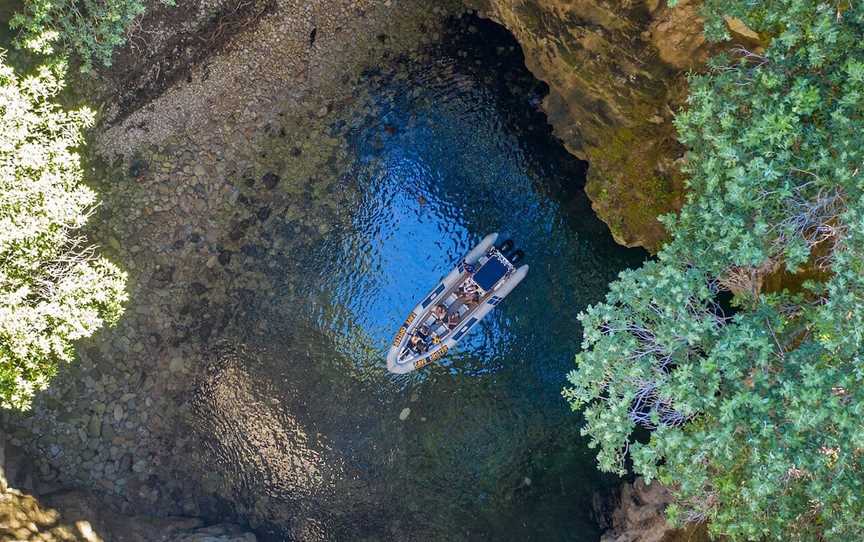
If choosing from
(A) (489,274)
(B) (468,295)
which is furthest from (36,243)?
(A) (489,274)

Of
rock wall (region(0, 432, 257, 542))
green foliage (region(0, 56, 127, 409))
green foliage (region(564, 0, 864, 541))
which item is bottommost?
green foliage (region(564, 0, 864, 541))

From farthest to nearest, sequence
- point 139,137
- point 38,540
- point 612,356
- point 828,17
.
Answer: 1. point 139,137
2. point 38,540
3. point 612,356
4. point 828,17

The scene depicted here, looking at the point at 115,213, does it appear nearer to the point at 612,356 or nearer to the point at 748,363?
the point at 612,356

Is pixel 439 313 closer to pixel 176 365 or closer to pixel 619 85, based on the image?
pixel 619 85

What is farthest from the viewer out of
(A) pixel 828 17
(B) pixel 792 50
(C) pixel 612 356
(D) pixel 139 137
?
(D) pixel 139 137

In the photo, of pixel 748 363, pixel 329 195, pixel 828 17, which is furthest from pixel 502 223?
pixel 828 17

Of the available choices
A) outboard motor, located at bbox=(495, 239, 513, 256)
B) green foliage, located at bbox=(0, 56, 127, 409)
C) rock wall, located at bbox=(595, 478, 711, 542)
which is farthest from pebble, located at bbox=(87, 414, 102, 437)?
rock wall, located at bbox=(595, 478, 711, 542)

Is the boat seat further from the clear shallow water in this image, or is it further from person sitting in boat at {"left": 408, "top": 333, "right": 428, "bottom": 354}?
person sitting in boat at {"left": 408, "top": 333, "right": 428, "bottom": 354}

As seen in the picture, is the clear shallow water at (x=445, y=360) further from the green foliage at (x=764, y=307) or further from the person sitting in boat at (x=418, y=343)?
the green foliage at (x=764, y=307)
